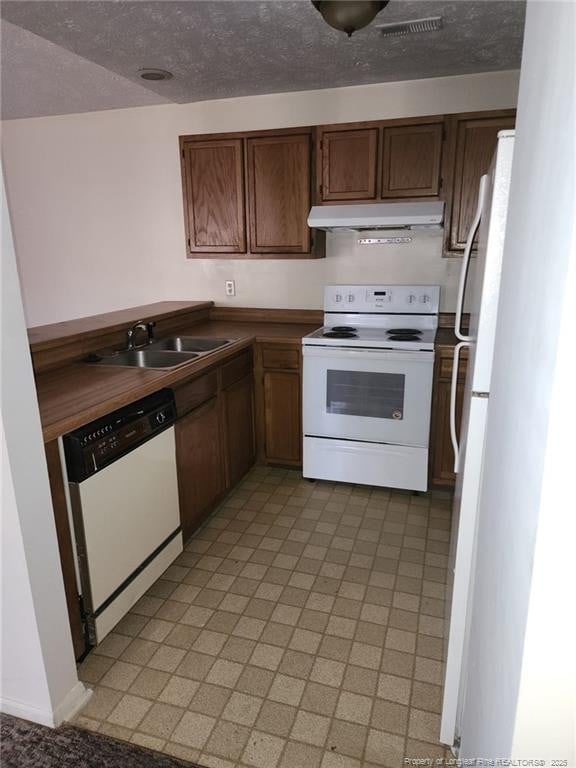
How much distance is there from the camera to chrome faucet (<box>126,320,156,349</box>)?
2.83 meters

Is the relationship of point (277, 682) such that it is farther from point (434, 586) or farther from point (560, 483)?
point (560, 483)

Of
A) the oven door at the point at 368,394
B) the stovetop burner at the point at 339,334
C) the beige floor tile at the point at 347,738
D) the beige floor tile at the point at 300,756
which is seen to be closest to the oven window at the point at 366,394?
A: the oven door at the point at 368,394

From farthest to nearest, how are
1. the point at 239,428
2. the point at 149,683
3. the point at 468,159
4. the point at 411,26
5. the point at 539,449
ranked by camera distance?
the point at 239,428 → the point at 468,159 → the point at 411,26 → the point at 149,683 → the point at 539,449

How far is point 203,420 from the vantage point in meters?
2.62

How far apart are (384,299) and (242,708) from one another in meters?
2.44

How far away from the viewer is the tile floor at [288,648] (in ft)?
5.14

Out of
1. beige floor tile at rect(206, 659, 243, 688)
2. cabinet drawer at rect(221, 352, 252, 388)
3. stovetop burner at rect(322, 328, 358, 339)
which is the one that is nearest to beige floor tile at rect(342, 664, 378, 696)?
beige floor tile at rect(206, 659, 243, 688)

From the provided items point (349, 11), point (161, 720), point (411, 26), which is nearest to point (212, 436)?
point (161, 720)

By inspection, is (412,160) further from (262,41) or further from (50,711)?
(50,711)

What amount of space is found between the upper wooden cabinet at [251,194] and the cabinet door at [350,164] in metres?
0.12

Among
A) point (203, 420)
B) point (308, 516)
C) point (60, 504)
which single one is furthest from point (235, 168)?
point (60, 504)

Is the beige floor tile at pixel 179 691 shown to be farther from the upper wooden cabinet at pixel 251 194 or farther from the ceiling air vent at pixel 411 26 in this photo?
the ceiling air vent at pixel 411 26

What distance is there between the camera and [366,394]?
9.82 ft

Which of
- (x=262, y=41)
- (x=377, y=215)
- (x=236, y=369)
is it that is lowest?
(x=236, y=369)
